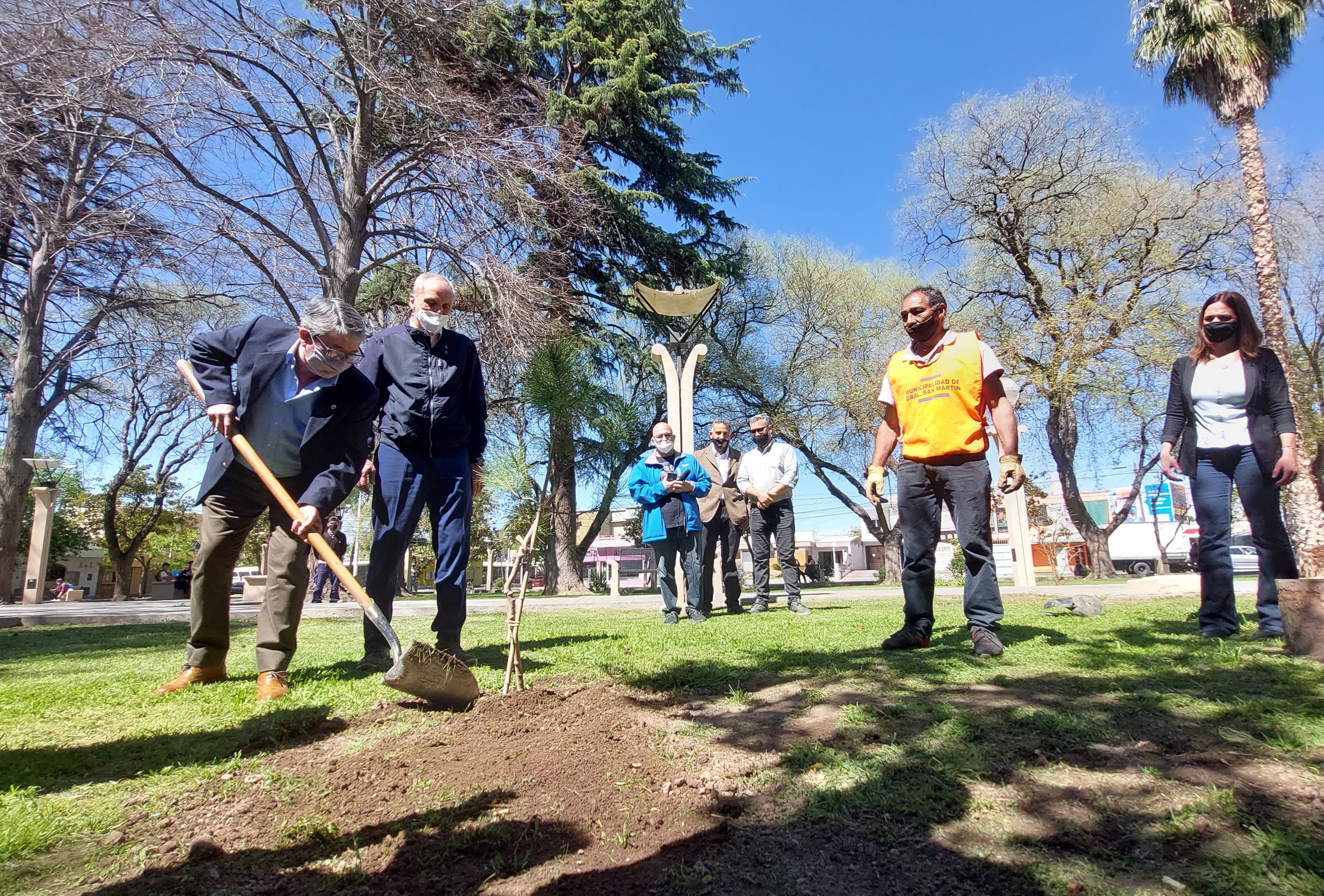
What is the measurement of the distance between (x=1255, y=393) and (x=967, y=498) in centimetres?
193

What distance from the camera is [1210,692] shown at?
104 inches

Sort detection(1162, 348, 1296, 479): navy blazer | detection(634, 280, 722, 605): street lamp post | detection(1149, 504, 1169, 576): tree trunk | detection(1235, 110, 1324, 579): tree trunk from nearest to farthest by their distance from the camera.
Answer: detection(1162, 348, 1296, 479): navy blazer < detection(1235, 110, 1324, 579): tree trunk < detection(634, 280, 722, 605): street lamp post < detection(1149, 504, 1169, 576): tree trunk

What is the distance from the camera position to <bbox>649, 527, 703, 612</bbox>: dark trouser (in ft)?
20.5

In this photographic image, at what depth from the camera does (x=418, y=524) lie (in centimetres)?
387

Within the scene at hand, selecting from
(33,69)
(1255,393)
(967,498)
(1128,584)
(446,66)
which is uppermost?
(446,66)

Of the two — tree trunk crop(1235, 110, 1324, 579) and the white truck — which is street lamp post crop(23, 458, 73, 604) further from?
the white truck

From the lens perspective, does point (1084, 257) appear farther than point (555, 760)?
Yes

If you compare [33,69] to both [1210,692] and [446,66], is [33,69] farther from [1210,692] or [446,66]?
[1210,692]

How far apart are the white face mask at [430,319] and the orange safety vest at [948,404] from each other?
8.63 ft

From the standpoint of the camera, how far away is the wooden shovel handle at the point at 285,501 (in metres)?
3.02

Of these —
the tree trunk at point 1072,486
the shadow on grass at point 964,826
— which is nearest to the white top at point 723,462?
the shadow on grass at point 964,826

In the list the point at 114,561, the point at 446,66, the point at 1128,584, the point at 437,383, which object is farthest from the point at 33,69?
the point at 114,561

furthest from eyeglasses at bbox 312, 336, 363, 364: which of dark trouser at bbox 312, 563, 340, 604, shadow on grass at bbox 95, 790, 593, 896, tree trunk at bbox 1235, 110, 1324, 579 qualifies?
dark trouser at bbox 312, 563, 340, 604

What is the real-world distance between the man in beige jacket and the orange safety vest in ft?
11.8
